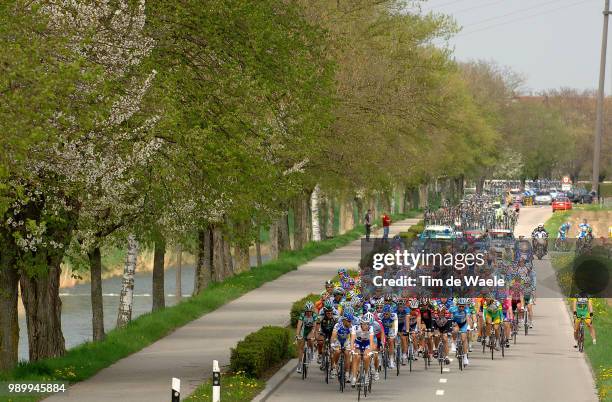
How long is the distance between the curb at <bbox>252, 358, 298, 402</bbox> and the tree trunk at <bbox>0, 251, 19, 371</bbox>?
486cm

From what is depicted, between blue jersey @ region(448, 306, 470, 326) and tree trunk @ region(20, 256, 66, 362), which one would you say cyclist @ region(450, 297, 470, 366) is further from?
tree trunk @ region(20, 256, 66, 362)

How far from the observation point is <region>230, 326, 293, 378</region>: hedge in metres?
25.7

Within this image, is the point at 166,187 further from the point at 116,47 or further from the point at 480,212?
the point at 480,212

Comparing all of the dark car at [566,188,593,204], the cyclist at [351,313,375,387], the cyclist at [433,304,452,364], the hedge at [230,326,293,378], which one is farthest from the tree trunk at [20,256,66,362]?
the dark car at [566,188,593,204]

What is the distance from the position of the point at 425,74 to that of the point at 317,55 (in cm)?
3996

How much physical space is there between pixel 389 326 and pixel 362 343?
3.37m

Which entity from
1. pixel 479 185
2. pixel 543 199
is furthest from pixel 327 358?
pixel 479 185

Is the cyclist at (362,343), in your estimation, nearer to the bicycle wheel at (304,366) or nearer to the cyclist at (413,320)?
the bicycle wheel at (304,366)

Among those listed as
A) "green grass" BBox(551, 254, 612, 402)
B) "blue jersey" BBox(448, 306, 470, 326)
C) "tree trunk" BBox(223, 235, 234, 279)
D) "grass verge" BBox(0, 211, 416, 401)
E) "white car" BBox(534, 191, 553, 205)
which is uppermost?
"white car" BBox(534, 191, 553, 205)

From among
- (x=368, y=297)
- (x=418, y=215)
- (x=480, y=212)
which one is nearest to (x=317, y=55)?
(x=368, y=297)

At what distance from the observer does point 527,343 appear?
115ft

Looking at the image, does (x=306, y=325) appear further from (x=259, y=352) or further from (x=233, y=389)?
(x=233, y=389)

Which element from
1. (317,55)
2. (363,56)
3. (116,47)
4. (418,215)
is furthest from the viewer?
(418,215)

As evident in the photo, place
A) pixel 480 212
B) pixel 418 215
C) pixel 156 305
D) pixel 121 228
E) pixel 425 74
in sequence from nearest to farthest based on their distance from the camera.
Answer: pixel 121 228, pixel 156 305, pixel 425 74, pixel 480 212, pixel 418 215
